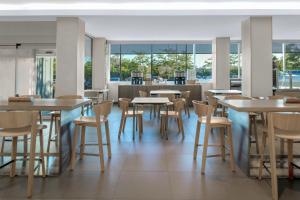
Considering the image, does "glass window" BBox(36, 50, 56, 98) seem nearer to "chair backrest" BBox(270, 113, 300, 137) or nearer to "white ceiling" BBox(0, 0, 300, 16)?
"white ceiling" BBox(0, 0, 300, 16)

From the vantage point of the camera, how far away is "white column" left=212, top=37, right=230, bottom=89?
10297 millimetres

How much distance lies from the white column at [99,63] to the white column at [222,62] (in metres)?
4.23

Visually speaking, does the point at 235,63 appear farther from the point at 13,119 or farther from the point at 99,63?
the point at 13,119

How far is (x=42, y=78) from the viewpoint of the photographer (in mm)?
8703

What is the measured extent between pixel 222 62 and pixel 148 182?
8200 millimetres

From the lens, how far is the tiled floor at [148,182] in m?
2.62

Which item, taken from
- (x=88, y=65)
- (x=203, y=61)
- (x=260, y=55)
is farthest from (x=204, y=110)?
(x=203, y=61)

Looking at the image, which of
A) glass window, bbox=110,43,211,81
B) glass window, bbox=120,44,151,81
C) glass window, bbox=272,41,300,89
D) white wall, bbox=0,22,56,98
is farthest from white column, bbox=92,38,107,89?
glass window, bbox=272,41,300,89

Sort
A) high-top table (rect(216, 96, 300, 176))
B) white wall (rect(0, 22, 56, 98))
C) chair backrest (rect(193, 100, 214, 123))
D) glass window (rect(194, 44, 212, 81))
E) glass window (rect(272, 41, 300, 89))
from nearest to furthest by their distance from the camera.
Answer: high-top table (rect(216, 96, 300, 176)) → chair backrest (rect(193, 100, 214, 123)) → white wall (rect(0, 22, 56, 98)) → glass window (rect(272, 41, 300, 89)) → glass window (rect(194, 44, 212, 81))

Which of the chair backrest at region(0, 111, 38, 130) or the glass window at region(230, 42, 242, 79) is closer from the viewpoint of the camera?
the chair backrest at region(0, 111, 38, 130)

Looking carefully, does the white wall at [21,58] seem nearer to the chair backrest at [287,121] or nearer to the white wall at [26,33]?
the white wall at [26,33]

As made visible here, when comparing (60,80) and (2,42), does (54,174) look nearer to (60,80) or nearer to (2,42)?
(60,80)

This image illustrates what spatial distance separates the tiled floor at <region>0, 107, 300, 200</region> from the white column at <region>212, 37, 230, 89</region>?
22.3 feet

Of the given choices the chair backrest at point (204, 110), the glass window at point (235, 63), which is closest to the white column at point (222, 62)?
the glass window at point (235, 63)
